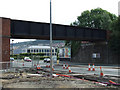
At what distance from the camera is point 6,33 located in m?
25.5

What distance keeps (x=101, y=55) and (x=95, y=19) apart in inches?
547

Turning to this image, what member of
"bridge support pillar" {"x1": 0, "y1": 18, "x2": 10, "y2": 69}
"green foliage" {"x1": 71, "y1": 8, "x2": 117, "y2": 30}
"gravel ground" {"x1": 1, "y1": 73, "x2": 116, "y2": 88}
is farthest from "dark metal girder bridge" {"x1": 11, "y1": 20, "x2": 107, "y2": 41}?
"gravel ground" {"x1": 1, "y1": 73, "x2": 116, "y2": 88}

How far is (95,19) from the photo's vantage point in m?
53.4

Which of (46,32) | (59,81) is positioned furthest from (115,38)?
(59,81)

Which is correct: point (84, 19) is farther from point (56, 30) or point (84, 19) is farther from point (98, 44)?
point (56, 30)

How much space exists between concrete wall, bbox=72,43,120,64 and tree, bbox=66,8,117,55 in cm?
322

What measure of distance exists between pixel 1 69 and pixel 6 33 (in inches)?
322

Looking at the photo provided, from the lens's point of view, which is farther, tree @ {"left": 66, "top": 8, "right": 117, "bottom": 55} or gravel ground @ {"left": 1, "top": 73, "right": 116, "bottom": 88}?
tree @ {"left": 66, "top": 8, "right": 117, "bottom": 55}

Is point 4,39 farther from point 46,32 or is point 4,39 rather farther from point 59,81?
point 59,81

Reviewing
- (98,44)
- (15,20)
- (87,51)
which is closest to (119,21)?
(98,44)

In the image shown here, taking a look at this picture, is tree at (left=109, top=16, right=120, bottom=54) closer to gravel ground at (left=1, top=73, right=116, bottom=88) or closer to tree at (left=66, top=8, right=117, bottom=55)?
tree at (left=66, top=8, right=117, bottom=55)

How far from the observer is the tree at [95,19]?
51.5 m

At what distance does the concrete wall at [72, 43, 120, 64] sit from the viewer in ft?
136

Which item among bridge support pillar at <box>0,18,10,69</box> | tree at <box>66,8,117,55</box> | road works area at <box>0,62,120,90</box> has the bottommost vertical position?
road works area at <box>0,62,120,90</box>
